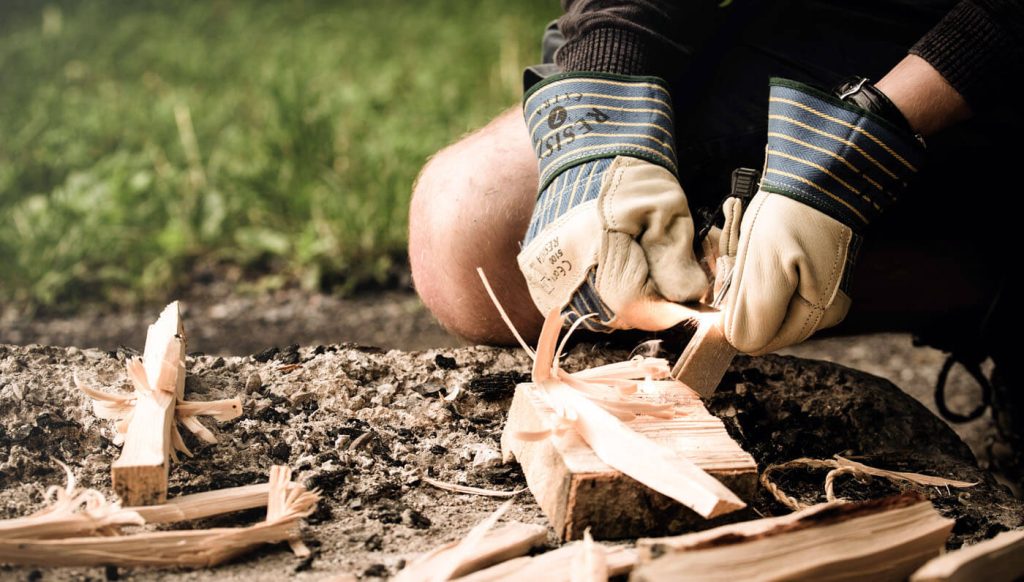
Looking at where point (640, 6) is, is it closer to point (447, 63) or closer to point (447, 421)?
point (447, 421)

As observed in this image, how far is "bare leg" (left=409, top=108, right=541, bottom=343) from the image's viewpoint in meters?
2.27

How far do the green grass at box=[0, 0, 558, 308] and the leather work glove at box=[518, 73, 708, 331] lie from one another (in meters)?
1.96

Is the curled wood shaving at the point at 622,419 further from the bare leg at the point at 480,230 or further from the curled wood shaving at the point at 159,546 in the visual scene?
the bare leg at the point at 480,230

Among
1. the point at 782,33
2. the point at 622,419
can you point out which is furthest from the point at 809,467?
the point at 782,33

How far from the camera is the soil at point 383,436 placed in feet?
4.88

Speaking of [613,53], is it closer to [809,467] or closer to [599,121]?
[599,121]

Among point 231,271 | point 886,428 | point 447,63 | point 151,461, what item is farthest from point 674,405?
point 447,63

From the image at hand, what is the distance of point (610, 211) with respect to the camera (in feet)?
5.64

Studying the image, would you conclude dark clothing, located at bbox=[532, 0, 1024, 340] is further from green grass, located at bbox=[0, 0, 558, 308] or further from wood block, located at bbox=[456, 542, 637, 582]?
green grass, located at bbox=[0, 0, 558, 308]

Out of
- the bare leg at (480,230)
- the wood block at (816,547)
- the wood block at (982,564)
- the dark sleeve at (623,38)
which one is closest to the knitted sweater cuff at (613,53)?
the dark sleeve at (623,38)

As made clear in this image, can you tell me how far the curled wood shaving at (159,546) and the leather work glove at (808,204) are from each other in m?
0.87

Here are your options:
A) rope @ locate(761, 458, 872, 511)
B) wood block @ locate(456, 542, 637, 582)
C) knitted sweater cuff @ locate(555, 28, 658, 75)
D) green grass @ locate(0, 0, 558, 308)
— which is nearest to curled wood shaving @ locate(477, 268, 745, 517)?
wood block @ locate(456, 542, 637, 582)

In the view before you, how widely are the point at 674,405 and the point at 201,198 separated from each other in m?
2.93

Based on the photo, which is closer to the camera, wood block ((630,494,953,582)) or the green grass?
wood block ((630,494,953,582))
